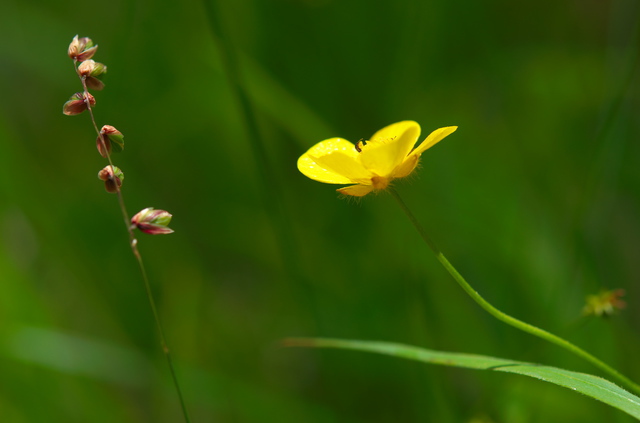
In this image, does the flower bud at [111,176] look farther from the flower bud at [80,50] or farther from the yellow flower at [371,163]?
the yellow flower at [371,163]

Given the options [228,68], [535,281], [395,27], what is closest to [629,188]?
[535,281]

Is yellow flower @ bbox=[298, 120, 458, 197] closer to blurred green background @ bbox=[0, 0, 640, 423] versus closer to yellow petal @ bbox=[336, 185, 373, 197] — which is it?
yellow petal @ bbox=[336, 185, 373, 197]

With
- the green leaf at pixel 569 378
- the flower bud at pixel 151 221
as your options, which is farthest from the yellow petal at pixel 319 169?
the green leaf at pixel 569 378

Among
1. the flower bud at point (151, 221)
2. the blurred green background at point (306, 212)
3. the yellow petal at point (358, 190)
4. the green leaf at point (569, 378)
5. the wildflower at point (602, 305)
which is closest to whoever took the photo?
the green leaf at point (569, 378)

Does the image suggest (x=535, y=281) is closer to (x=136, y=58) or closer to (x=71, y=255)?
(x=71, y=255)

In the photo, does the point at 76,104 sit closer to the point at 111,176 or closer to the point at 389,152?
the point at 111,176

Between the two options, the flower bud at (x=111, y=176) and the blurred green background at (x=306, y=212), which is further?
the blurred green background at (x=306, y=212)
